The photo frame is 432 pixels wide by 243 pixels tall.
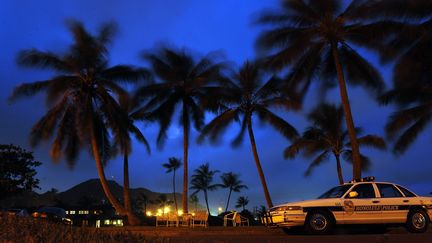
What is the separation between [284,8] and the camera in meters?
25.7

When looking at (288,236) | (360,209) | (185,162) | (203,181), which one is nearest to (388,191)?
(360,209)

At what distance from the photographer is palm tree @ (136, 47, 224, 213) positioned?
105ft

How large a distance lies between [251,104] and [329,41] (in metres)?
9.42

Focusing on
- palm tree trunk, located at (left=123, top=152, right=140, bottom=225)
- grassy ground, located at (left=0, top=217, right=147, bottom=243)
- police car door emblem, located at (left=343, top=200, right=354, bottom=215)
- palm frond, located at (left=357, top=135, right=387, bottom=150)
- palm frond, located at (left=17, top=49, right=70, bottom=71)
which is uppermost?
palm frond, located at (left=17, top=49, right=70, bottom=71)

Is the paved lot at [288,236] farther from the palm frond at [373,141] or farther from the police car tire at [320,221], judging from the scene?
the palm frond at [373,141]

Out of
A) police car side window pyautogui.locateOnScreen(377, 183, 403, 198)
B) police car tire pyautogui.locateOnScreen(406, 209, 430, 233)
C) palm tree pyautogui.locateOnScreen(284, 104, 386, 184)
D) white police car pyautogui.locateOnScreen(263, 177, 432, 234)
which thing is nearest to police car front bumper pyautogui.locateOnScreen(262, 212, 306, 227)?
white police car pyautogui.locateOnScreen(263, 177, 432, 234)

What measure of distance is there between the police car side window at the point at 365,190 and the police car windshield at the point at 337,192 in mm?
280

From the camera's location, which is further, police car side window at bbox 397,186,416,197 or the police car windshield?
police car side window at bbox 397,186,416,197

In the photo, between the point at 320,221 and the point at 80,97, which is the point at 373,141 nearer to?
the point at 80,97

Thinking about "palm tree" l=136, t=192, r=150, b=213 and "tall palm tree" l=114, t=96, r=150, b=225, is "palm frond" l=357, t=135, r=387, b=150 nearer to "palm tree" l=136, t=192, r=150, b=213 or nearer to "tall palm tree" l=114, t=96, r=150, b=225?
"tall palm tree" l=114, t=96, r=150, b=225

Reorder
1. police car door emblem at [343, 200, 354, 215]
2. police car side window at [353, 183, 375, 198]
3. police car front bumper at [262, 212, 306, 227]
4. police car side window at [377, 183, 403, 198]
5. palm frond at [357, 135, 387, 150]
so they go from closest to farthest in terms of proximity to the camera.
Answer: police car front bumper at [262, 212, 306, 227], police car door emblem at [343, 200, 354, 215], police car side window at [353, 183, 375, 198], police car side window at [377, 183, 403, 198], palm frond at [357, 135, 387, 150]

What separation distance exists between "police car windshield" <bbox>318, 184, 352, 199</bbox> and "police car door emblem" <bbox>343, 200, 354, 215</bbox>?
0.41 m

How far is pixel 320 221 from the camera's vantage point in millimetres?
14930

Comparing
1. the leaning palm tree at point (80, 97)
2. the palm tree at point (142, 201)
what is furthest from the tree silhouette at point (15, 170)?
the palm tree at point (142, 201)
